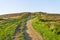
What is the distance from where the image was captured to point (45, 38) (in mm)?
28312

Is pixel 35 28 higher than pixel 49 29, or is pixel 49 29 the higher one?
pixel 49 29

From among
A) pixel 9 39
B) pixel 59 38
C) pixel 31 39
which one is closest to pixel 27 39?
pixel 31 39

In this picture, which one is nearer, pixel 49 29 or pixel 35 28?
pixel 49 29

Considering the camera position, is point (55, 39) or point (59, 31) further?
point (59, 31)

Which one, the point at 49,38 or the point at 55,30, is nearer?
the point at 49,38

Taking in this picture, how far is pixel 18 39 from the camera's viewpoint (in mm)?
28234

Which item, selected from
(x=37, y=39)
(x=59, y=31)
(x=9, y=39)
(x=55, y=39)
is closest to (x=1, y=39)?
(x=9, y=39)

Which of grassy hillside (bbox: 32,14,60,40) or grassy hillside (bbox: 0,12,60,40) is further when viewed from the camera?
grassy hillside (bbox: 0,12,60,40)

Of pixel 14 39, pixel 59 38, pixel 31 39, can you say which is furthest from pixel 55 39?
pixel 14 39

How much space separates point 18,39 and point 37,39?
8.12 ft

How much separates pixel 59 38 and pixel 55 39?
86 cm

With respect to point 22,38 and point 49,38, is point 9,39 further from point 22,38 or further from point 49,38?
point 49,38

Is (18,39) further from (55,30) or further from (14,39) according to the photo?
(55,30)

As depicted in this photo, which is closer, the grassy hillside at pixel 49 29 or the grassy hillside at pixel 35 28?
the grassy hillside at pixel 49 29
